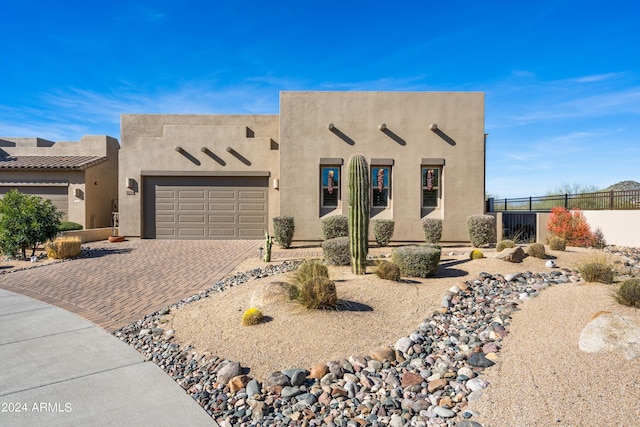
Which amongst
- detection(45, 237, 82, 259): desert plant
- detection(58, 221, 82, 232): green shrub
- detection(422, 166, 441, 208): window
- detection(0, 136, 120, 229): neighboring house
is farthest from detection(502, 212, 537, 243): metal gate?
detection(0, 136, 120, 229): neighboring house

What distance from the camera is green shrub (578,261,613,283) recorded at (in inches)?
263

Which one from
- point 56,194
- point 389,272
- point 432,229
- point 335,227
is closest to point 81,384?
point 389,272

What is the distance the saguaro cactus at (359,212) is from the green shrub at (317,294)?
7.60 feet

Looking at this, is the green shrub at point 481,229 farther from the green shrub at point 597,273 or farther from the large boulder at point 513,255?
the green shrub at point 597,273

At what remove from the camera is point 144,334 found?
18.0 ft

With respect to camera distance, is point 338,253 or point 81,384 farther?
point 338,253

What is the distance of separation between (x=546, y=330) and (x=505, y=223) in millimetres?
12873

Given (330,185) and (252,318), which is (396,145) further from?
(252,318)

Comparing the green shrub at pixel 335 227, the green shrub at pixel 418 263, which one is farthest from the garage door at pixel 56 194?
the green shrub at pixel 418 263

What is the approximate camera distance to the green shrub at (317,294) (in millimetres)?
5668

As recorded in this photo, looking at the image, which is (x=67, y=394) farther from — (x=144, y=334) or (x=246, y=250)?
(x=246, y=250)

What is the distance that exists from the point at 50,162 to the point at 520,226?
77.2ft

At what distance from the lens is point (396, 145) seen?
49.0 ft

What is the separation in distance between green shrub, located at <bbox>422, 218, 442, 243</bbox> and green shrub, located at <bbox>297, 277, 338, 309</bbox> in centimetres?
916
